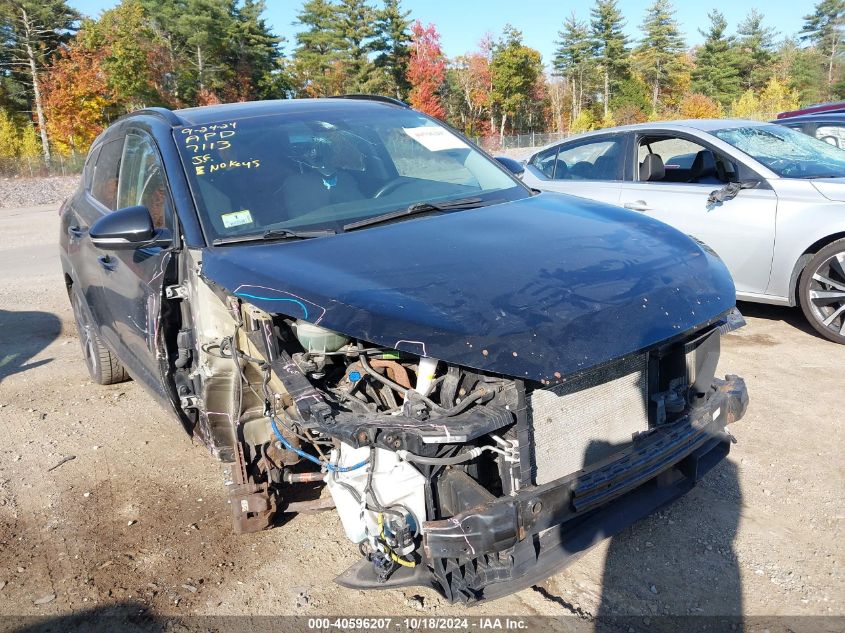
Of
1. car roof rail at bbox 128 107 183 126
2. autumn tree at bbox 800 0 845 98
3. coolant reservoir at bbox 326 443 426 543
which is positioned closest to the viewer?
coolant reservoir at bbox 326 443 426 543

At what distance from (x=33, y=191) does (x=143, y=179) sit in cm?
2785

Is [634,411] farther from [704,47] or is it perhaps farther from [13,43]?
[704,47]

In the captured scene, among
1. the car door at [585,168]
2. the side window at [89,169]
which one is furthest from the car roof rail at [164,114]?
the car door at [585,168]

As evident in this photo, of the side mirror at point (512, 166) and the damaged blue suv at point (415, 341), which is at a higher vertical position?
the side mirror at point (512, 166)

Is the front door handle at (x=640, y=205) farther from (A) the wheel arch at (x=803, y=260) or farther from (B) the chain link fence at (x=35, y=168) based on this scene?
(B) the chain link fence at (x=35, y=168)

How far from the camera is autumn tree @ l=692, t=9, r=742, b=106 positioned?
58.8 meters

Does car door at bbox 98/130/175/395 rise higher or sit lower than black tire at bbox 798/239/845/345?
higher

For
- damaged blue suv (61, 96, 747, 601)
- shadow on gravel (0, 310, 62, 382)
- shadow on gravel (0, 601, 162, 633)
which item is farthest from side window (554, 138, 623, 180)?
shadow on gravel (0, 601, 162, 633)

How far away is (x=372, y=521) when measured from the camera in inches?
95.2

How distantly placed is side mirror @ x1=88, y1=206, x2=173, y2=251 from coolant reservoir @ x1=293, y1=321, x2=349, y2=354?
3.04ft

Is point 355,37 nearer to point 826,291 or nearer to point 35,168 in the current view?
point 35,168

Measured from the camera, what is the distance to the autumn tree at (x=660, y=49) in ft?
204

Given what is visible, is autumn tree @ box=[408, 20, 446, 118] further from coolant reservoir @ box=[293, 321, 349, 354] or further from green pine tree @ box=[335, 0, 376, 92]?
coolant reservoir @ box=[293, 321, 349, 354]

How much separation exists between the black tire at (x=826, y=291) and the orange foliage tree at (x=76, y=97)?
4396cm
